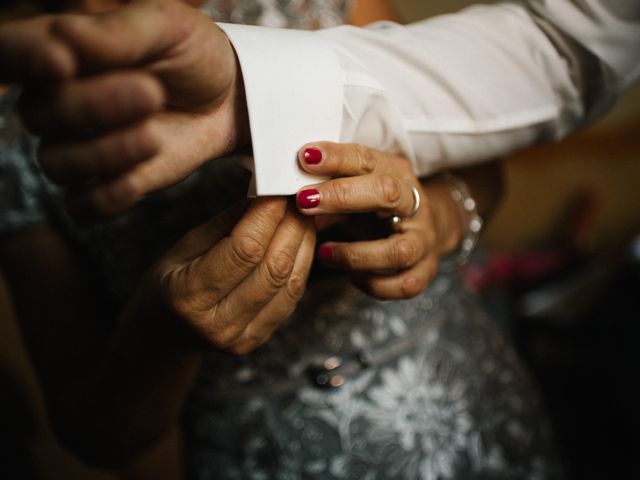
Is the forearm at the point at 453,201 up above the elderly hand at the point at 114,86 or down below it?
below

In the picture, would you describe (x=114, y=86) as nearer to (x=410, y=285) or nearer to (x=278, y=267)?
(x=278, y=267)

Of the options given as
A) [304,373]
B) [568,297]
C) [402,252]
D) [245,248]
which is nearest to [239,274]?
[245,248]

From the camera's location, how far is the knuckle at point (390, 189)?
1.01 ft

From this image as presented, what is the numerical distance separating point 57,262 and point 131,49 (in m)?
0.40

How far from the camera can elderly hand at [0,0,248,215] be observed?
0.17m

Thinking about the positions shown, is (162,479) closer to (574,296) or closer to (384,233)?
(384,233)

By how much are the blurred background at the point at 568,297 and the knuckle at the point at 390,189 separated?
63 cm

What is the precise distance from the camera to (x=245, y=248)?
0.28 metres

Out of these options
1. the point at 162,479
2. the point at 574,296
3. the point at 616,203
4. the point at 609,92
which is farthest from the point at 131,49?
the point at 616,203

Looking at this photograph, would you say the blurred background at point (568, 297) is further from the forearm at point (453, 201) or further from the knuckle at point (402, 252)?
the knuckle at point (402, 252)

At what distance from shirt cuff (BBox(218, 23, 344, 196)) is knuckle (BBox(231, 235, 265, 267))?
1.1 inches

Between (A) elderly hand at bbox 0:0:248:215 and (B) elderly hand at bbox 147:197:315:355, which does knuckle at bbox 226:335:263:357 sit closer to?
(B) elderly hand at bbox 147:197:315:355

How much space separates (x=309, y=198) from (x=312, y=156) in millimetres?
25

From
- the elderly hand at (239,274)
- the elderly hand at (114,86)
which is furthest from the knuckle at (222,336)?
the elderly hand at (114,86)
